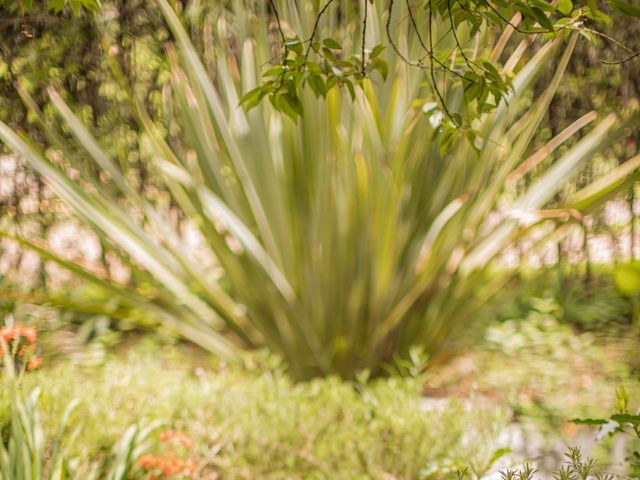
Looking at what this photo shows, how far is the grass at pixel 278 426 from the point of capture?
1.63 metres

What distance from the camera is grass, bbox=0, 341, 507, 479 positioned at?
1628 millimetres

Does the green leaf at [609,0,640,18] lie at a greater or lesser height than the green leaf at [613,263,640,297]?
greater

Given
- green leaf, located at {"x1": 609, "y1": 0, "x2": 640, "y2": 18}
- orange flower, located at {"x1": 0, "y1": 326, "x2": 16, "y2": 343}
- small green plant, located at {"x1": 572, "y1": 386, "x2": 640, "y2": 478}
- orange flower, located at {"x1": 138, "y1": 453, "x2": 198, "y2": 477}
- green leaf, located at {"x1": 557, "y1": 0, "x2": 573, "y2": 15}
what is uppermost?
green leaf, located at {"x1": 557, "y1": 0, "x2": 573, "y2": 15}

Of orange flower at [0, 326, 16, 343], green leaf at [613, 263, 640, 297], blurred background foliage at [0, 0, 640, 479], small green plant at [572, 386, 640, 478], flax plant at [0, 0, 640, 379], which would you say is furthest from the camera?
flax plant at [0, 0, 640, 379]

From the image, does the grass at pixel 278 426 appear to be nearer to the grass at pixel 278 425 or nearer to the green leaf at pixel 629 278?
the grass at pixel 278 425

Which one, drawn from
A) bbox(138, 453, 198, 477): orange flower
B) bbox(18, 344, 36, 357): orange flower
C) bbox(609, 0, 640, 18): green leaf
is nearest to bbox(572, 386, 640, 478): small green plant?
bbox(609, 0, 640, 18): green leaf

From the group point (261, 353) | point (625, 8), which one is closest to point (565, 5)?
point (625, 8)

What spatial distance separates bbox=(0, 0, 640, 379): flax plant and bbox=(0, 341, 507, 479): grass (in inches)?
20.2

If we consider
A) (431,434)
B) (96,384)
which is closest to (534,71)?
(431,434)

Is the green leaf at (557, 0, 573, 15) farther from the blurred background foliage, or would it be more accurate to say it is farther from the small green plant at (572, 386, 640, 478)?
the small green plant at (572, 386, 640, 478)

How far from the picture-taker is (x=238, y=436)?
66.3 inches

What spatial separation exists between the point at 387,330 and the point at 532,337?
93 cm

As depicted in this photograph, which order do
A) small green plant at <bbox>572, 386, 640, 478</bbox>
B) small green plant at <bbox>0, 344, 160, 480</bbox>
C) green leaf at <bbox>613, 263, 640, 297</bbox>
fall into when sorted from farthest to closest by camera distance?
small green plant at <bbox>0, 344, 160, 480</bbox>, small green plant at <bbox>572, 386, 640, 478</bbox>, green leaf at <bbox>613, 263, 640, 297</bbox>

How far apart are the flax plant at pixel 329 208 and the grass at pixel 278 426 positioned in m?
0.51
